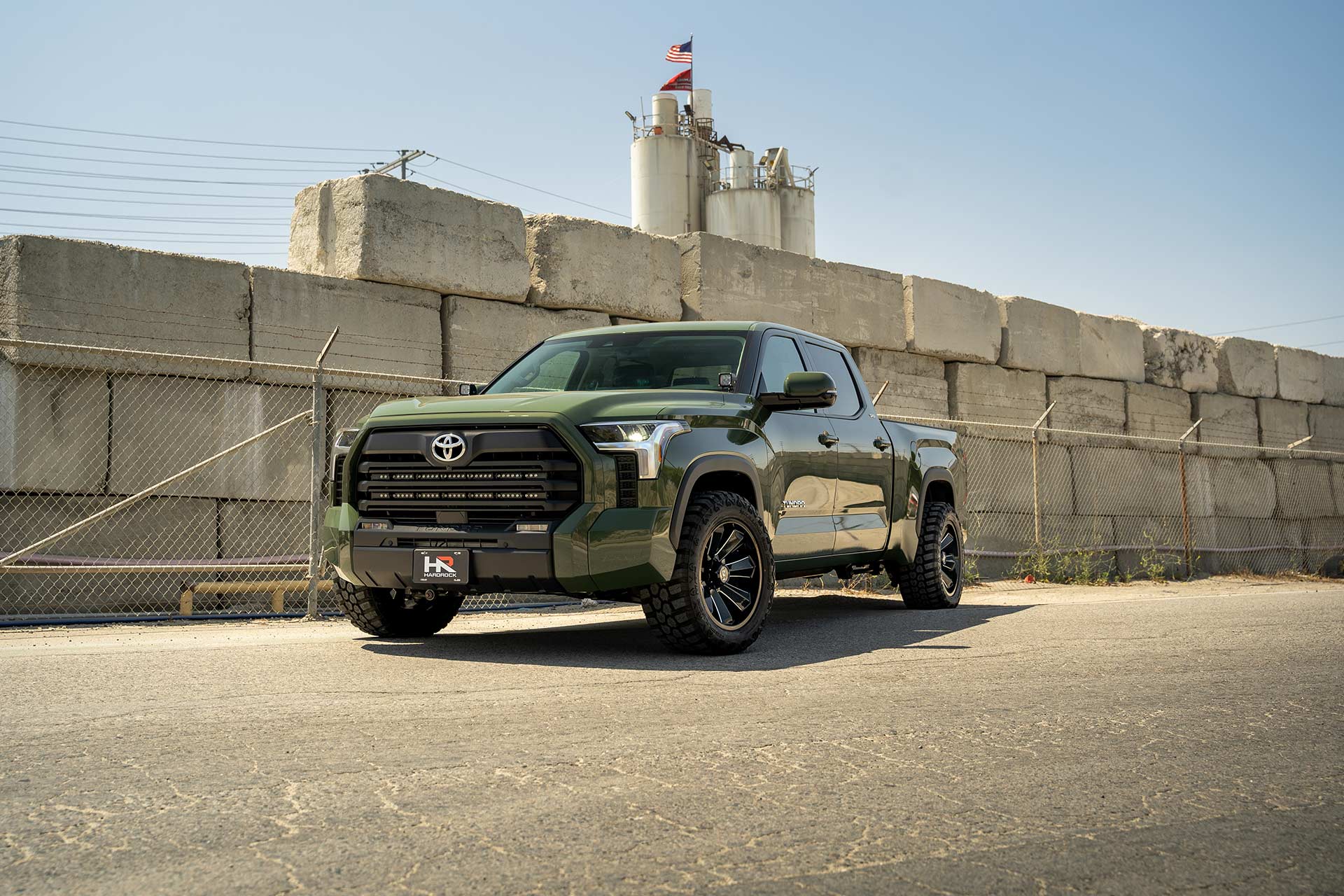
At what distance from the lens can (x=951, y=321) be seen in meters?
16.2

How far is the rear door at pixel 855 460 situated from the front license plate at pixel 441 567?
2.86m

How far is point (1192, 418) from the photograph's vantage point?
19906 mm

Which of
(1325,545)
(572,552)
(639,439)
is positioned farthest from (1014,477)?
(572,552)

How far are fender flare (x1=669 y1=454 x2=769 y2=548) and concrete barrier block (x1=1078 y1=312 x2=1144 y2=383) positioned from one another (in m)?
12.2

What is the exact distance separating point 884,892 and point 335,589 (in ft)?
17.3

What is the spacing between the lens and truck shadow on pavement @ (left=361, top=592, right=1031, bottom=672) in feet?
21.6

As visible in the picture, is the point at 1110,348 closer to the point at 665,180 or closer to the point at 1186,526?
the point at 1186,526

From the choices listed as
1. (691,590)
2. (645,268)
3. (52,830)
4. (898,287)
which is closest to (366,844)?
(52,830)

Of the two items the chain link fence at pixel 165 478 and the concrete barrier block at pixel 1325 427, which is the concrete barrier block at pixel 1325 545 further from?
the chain link fence at pixel 165 478

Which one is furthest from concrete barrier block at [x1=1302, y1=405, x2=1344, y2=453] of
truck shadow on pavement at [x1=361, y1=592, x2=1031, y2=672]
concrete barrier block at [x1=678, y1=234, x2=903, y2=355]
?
truck shadow on pavement at [x1=361, y1=592, x2=1031, y2=672]

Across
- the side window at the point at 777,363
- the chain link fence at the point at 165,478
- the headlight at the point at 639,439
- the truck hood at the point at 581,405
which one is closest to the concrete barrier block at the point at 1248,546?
the chain link fence at the point at 165,478

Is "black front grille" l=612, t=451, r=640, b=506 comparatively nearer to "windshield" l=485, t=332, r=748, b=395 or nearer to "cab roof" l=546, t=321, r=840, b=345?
"windshield" l=485, t=332, r=748, b=395

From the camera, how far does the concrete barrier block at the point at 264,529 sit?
10133 millimetres

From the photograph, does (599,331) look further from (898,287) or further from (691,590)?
(898,287)
